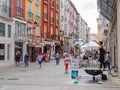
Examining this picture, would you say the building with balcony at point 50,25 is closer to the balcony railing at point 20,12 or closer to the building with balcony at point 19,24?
the building with balcony at point 19,24

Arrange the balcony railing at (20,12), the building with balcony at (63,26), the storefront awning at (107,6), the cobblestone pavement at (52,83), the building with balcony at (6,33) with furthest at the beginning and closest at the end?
1. the building with balcony at (63,26)
2. the balcony railing at (20,12)
3. the building with balcony at (6,33)
4. the storefront awning at (107,6)
5. the cobblestone pavement at (52,83)

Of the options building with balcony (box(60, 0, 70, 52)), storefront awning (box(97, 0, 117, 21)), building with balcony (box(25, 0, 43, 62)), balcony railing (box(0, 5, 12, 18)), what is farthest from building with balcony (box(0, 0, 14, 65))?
building with balcony (box(60, 0, 70, 52))

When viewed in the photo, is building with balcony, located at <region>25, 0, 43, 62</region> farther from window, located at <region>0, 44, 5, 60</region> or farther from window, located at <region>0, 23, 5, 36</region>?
window, located at <region>0, 23, 5, 36</region>

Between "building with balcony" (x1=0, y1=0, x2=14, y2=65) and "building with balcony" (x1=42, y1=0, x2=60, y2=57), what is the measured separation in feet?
59.3

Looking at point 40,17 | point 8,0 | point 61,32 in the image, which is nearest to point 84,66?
point 8,0

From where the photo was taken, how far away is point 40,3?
183 ft

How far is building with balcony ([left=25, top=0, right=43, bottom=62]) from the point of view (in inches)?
1842

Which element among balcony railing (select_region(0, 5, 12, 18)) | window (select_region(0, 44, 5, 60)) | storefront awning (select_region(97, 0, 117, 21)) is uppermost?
balcony railing (select_region(0, 5, 12, 18))

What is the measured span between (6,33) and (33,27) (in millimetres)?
8909

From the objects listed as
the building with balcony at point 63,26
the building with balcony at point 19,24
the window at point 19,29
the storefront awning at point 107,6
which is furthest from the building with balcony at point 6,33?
the building with balcony at point 63,26

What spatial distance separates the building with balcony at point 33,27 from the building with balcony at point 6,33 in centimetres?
549

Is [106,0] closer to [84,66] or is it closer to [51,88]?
[84,66]

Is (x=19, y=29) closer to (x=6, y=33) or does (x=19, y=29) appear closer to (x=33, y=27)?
(x=33, y=27)

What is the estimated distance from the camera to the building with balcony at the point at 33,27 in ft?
153
